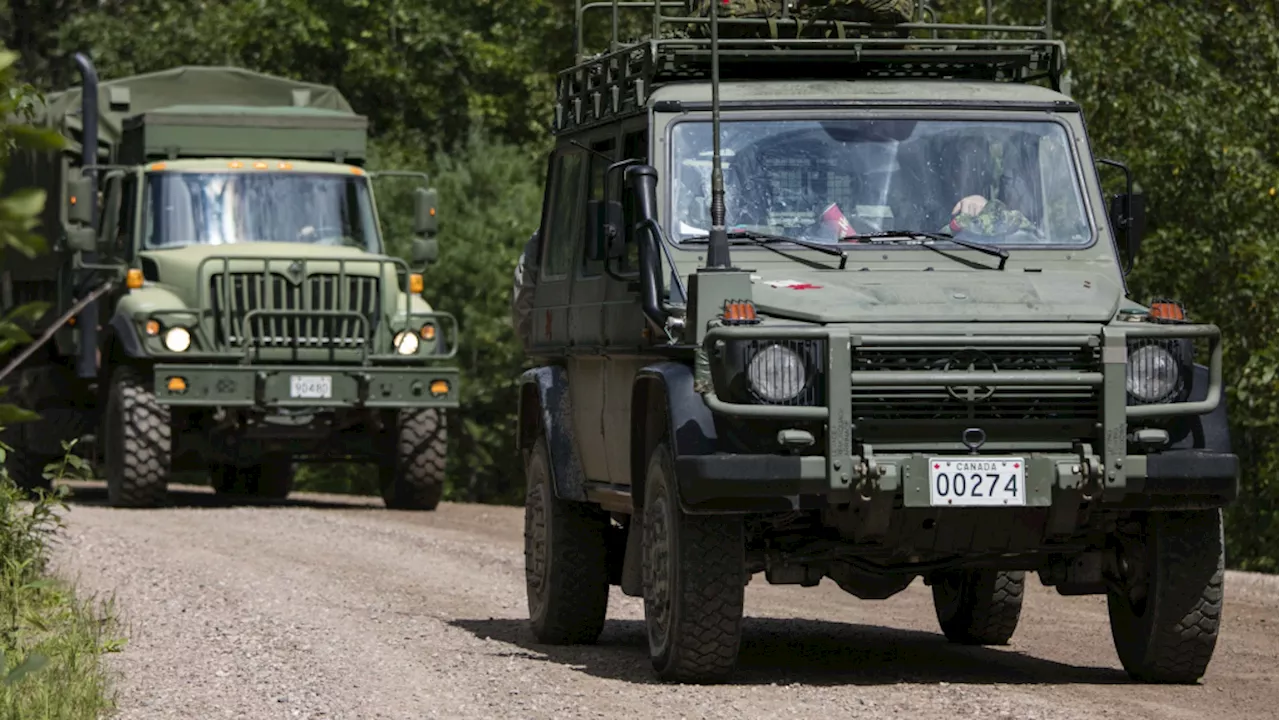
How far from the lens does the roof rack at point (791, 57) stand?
31.0 feet

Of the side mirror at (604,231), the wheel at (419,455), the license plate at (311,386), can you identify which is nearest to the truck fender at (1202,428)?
the side mirror at (604,231)

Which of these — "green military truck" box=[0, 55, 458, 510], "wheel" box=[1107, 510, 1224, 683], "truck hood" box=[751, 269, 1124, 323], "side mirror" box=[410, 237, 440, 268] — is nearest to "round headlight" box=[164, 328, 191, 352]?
"green military truck" box=[0, 55, 458, 510]

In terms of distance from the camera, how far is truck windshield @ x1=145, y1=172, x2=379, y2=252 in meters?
19.2

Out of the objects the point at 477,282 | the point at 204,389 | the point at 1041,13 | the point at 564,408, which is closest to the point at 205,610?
the point at 564,408

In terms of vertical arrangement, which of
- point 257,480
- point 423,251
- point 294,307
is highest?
point 423,251

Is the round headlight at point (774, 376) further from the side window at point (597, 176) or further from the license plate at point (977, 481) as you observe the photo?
the side window at point (597, 176)

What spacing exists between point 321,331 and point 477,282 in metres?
15.4

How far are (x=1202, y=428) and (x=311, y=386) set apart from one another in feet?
38.0

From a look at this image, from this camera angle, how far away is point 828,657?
388 inches

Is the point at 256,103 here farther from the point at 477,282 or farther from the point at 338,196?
the point at 477,282

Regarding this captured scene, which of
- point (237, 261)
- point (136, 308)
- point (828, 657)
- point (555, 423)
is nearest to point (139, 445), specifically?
point (136, 308)

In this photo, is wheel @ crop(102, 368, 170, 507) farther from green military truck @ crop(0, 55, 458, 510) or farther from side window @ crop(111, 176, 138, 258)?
side window @ crop(111, 176, 138, 258)

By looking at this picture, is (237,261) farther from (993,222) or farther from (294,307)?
(993,222)

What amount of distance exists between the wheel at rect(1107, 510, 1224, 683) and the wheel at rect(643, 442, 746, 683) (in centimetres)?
137
